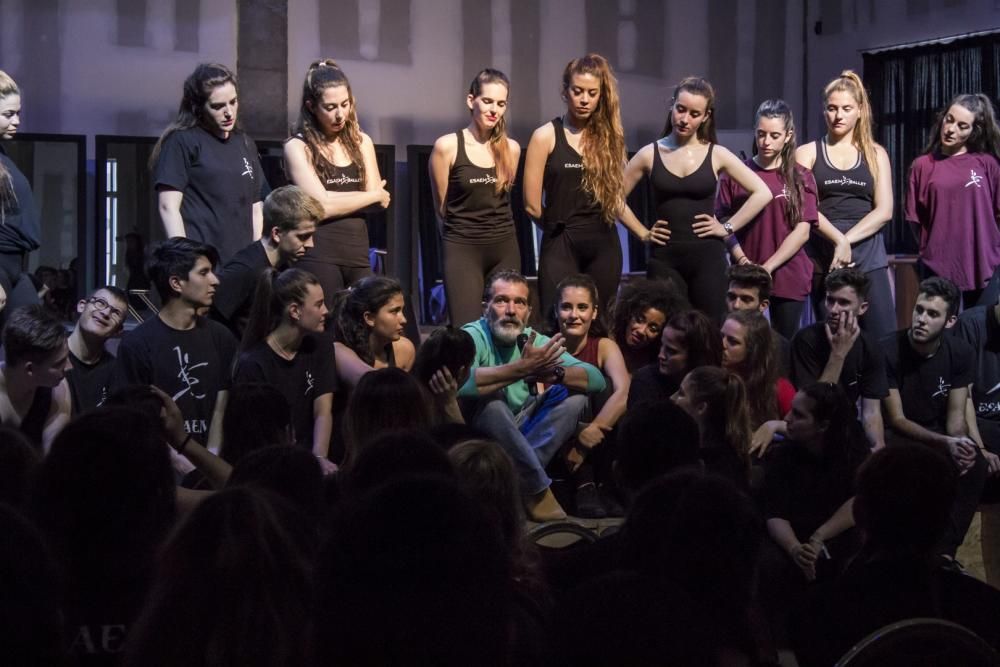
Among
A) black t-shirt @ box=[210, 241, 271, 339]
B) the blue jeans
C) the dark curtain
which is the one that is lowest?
the blue jeans

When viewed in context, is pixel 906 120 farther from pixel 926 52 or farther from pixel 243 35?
pixel 243 35

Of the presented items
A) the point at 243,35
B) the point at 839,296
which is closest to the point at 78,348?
the point at 839,296

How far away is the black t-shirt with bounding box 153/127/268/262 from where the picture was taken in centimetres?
452

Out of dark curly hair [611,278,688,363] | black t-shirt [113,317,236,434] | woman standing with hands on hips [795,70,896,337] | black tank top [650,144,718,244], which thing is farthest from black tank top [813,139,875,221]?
black t-shirt [113,317,236,434]

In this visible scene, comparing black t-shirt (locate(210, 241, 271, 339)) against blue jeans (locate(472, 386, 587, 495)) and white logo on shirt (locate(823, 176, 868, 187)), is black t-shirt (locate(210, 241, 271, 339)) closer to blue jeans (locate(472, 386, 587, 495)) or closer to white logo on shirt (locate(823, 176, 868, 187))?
blue jeans (locate(472, 386, 587, 495))

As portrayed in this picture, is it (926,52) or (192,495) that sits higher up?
(926,52)

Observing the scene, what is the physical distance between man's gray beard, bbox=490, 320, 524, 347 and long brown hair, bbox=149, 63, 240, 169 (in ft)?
4.05

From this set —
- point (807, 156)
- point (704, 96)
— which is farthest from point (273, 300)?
point (807, 156)

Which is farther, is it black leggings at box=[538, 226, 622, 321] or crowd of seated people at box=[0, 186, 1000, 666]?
black leggings at box=[538, 226, 622, 321]

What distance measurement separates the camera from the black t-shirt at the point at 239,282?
174 inches

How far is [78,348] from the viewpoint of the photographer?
4.22m

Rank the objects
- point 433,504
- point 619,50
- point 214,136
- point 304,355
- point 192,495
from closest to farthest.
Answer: point 433,504
point 192,495
point 304,355
point 214,136
point 619,50

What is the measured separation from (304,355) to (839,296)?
192 cm

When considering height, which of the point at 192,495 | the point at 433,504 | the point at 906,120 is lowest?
the point at 192,495
